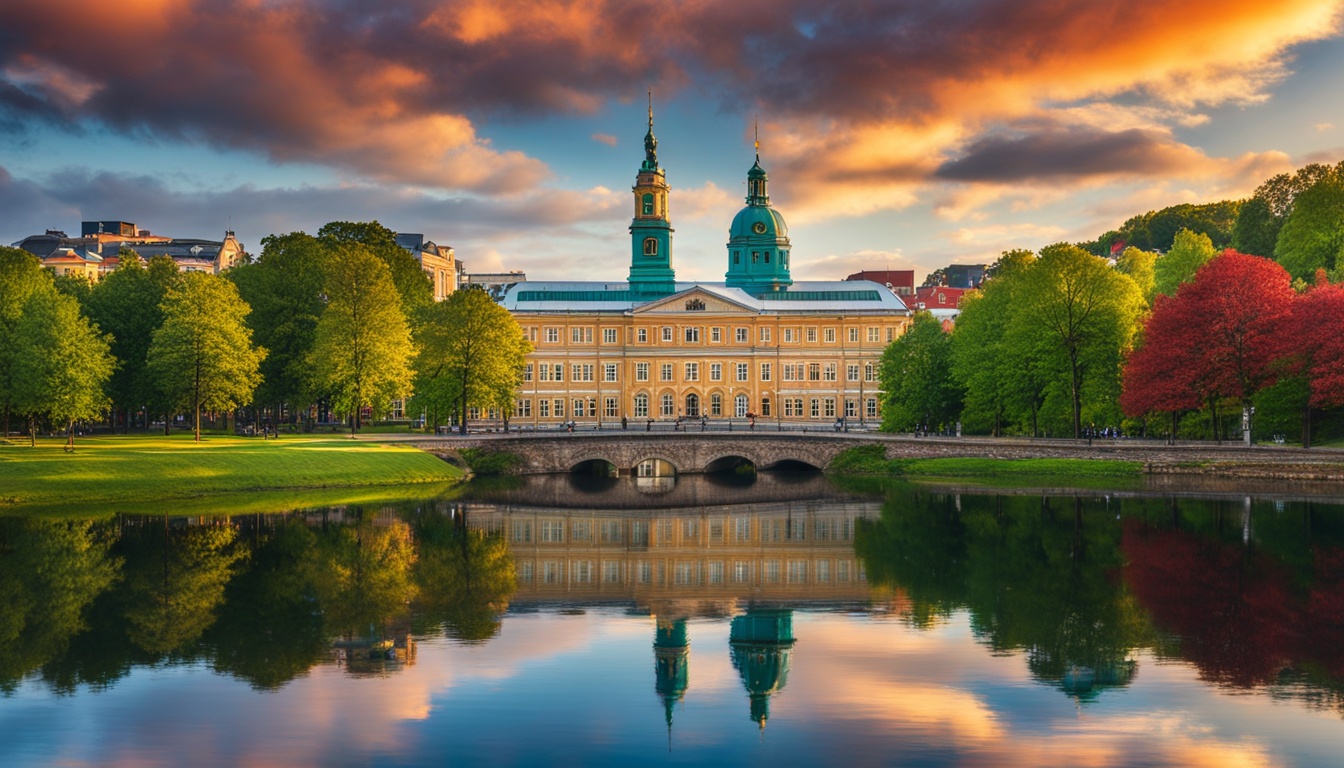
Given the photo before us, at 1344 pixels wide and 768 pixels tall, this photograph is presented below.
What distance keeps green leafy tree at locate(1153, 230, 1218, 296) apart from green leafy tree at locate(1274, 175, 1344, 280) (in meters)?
5.32

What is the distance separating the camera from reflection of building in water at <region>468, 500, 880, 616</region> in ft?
107

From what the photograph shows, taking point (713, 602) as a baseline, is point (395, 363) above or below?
above

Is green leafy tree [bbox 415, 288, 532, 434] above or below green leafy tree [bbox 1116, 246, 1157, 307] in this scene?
below

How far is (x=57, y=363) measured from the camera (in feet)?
193

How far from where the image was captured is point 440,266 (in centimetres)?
17250

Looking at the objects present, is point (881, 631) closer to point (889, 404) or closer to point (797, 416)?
point (889, 404)

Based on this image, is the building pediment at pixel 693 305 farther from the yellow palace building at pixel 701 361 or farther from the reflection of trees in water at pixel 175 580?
the reflection of trees in water at pixel 175 580

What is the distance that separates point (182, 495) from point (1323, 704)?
44.3m

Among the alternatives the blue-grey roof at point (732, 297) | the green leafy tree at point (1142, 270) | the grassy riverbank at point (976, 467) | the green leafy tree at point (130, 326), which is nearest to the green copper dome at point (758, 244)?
the blue-grey roof at point (732, 297)

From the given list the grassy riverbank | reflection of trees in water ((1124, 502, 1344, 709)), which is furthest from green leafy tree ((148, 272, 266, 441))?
reflection of trees in water ((1124, 502, 1344, 709))

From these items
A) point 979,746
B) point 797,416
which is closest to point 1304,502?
point 979,746

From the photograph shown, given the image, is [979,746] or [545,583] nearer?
[979,746]

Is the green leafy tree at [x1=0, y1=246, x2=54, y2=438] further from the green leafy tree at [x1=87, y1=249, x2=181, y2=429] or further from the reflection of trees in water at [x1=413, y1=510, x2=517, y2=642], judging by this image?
the reflection of trees in water at [x1=413, y1=510, x2=517, y2=642]

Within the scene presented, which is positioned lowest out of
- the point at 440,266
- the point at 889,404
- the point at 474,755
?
the point at 474,755
